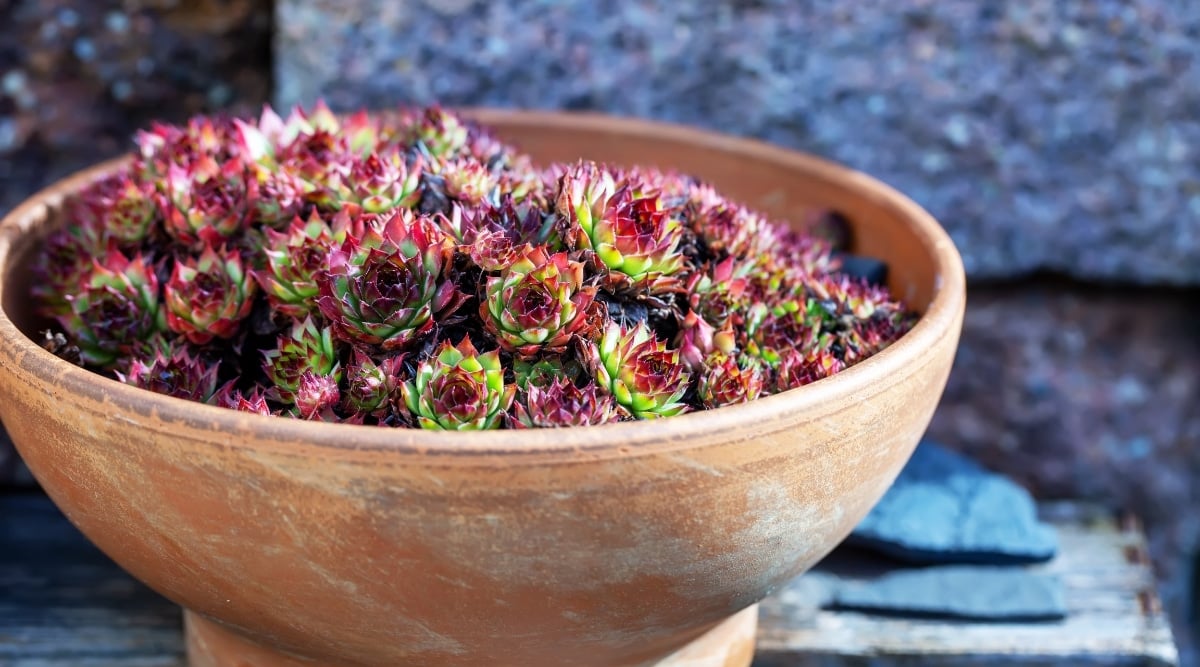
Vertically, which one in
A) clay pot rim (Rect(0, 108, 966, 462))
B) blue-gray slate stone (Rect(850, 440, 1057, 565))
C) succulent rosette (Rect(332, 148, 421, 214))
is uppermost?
succulent rosette (Rect(332, 148, 421, 214))

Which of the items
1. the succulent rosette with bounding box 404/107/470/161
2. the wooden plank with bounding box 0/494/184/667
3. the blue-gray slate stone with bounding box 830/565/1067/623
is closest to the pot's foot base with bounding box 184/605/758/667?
the wooden plank with bounding box 0/494/184/667

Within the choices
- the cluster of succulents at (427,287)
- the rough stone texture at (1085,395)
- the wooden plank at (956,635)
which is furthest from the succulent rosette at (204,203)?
the rough stone texture at (1085,395)

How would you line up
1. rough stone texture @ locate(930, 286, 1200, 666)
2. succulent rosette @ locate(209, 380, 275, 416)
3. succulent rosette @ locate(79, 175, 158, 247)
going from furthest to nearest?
1. rough stone texture @ locate(930, 286, 1200, 666)
2. succulent rosette @ locate(79, 175, 158, 247)
3. succulent rosette @ locate(209, 380, 275, 416)

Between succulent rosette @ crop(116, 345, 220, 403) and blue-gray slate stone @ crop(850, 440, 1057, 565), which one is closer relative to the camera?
succulent rosette @ crop(116, 345, 220, 403)

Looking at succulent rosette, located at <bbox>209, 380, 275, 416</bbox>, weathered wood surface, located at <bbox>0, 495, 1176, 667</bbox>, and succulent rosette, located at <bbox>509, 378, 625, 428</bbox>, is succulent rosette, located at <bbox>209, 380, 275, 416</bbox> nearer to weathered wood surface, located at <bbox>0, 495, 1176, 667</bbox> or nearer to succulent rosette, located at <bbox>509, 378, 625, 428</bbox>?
succulent rosette, located at <bbox>509, 378, 625, 428</bbox>

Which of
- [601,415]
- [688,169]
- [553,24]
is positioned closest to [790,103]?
[688,169]

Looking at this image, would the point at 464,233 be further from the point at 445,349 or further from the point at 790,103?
the point at 790,103
